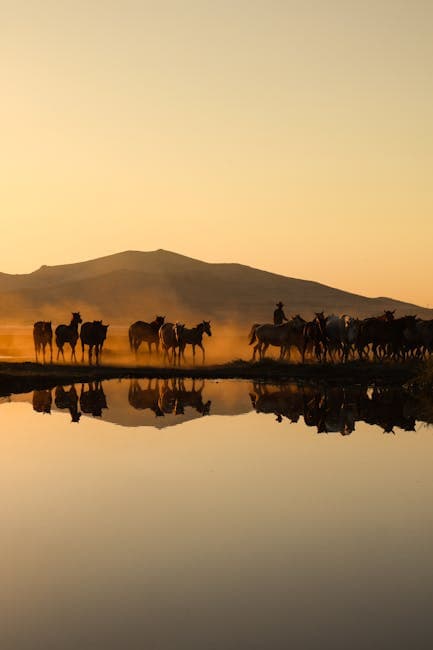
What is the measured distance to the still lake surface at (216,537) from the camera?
7.84 m

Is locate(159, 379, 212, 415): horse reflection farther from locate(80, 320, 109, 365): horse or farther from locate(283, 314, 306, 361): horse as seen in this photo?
locate(80, 320, 109, 365): horse

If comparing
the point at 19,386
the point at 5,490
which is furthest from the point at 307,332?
the point at 5,490

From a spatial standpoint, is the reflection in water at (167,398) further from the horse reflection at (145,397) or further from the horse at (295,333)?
the horse at (295,333)

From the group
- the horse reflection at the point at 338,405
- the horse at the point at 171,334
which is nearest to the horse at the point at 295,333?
the horse at the point at 171,334

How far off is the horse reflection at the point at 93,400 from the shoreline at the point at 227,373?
1683mm

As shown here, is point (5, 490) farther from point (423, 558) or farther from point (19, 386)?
point (19, 386)

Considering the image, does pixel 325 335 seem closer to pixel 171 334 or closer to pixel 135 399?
pixel 171 334

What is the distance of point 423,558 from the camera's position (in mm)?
9953

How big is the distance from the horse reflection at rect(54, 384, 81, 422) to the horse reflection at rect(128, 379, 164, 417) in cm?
161

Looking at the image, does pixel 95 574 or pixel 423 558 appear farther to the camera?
pixel 423 558

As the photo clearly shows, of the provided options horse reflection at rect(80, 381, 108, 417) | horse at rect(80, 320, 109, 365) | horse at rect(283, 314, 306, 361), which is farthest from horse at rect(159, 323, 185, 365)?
horse reflection at rect(80, 381, 108, 417)

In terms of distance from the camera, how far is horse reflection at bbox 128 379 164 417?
26.7 metres

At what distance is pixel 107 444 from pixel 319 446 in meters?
3.93

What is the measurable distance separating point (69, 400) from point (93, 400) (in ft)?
2.28
